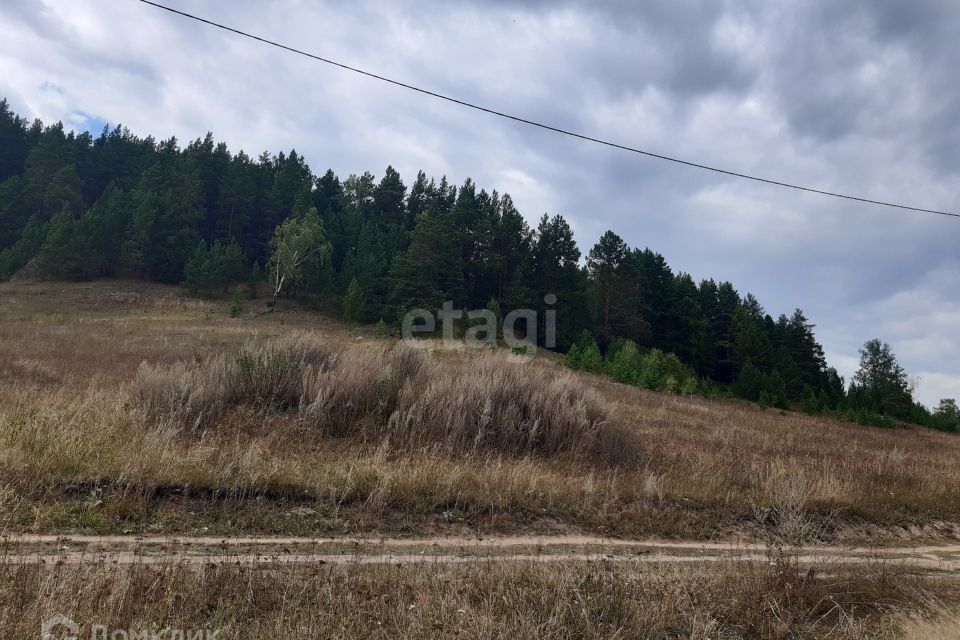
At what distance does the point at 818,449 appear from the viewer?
15.7 metres

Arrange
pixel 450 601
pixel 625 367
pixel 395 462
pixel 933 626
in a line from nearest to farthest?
→ pixel 450 601 → pixel 933 626 → pixel 395 462 → pixel 625 367

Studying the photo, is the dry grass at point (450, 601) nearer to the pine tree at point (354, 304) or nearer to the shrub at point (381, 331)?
the shrub at point (381, 331)

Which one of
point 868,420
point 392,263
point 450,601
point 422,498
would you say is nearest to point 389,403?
point 422,498

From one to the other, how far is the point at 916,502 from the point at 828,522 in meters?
3.01

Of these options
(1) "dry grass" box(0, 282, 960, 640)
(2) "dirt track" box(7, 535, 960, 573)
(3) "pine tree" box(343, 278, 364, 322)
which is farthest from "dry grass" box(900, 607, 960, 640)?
(3) "pine tree" box(343, 278, 364, 322)

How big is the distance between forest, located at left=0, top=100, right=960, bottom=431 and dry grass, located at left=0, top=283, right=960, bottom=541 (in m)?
27.6

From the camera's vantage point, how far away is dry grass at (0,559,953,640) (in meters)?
3.66

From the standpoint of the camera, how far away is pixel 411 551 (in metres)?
5.57

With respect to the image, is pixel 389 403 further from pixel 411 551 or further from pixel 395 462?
pixel 411 551

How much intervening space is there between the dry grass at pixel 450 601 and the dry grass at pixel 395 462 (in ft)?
4.34

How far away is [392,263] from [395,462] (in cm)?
4802

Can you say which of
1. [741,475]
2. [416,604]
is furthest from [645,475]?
[416,604]

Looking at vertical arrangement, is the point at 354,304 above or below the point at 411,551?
above

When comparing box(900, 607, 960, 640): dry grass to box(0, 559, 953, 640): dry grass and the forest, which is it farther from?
the forest
